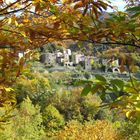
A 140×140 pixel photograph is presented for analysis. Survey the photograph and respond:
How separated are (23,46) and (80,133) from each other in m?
19.8

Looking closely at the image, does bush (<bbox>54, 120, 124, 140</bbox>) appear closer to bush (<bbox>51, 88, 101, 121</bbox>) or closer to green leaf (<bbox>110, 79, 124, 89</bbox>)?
bush (<bbox>51, 88, 101, 121</bbox>)

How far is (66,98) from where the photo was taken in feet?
127

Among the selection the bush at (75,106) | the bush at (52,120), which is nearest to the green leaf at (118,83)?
the bush at (52,120)

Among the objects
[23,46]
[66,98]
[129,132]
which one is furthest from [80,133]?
[23,46]

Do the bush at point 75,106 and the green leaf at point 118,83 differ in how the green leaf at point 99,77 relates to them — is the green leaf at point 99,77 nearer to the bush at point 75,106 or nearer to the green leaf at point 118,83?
the green leaf at point 118,83

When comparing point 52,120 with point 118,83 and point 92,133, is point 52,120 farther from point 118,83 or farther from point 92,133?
point 118,83

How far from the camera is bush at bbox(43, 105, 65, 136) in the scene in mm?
33156

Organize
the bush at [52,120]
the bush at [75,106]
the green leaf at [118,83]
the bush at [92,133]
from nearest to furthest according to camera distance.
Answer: the green leaf at [118,83] < the bush at [92,133] < the bush at [52,120] < the bush at [75,106]

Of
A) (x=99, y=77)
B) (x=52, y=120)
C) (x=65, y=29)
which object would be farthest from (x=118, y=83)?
(x=52, y=120)

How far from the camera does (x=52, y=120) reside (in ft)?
110

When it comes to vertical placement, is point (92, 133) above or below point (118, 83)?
below

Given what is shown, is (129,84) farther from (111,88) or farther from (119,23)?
(119,23)

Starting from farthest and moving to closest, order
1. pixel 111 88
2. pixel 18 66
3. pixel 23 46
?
pixel 23 46 → pixel 18 66 → pixel 111 88

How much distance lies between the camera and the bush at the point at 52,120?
3316 cm
